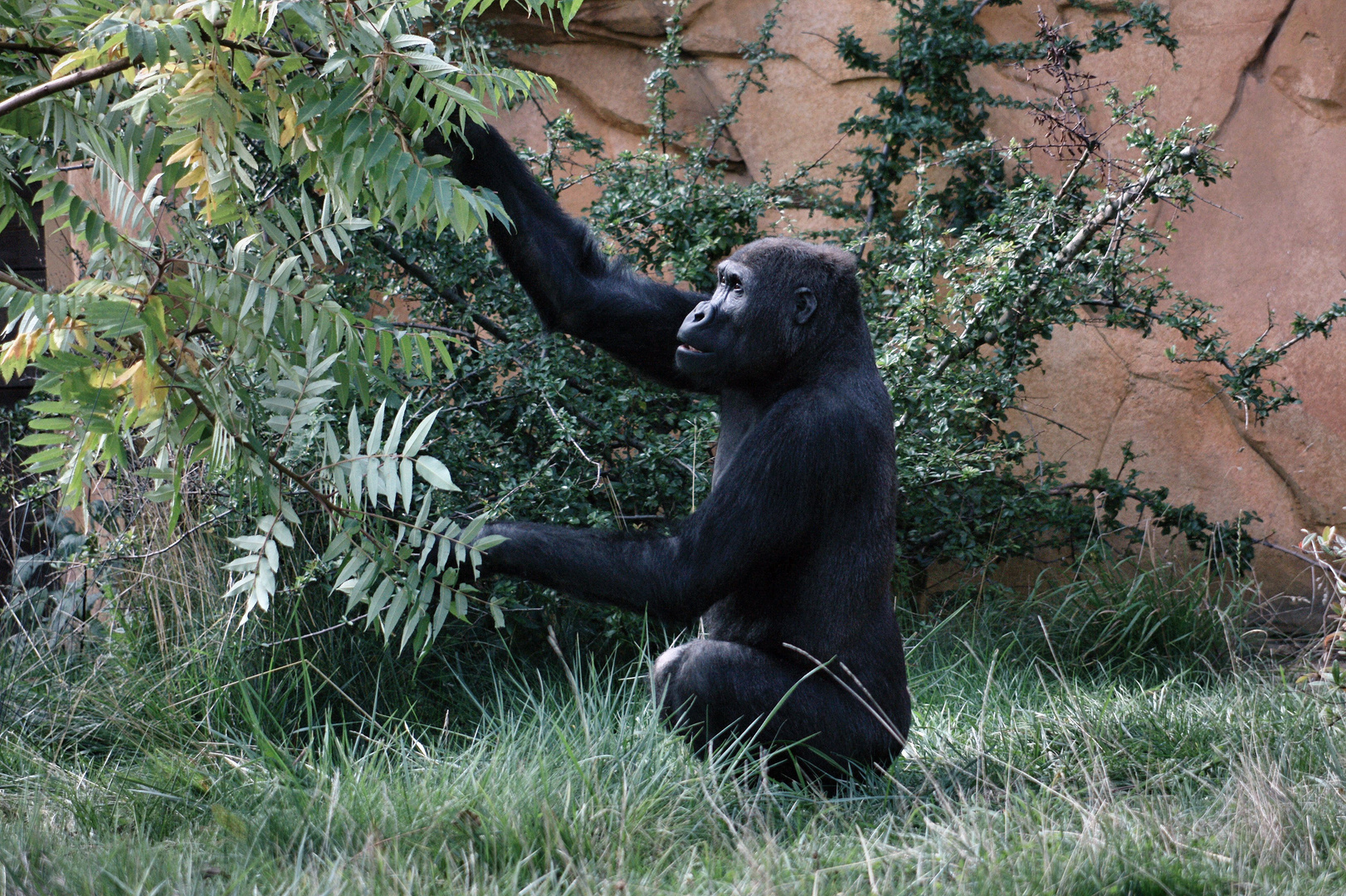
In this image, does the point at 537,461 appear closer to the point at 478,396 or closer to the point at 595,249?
the point at 478,396

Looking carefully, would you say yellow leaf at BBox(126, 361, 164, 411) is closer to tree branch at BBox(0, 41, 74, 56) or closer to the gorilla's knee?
tree branch at BBox(0, 41, 74, 56)

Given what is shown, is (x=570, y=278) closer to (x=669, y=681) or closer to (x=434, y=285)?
(x=669, y=681)

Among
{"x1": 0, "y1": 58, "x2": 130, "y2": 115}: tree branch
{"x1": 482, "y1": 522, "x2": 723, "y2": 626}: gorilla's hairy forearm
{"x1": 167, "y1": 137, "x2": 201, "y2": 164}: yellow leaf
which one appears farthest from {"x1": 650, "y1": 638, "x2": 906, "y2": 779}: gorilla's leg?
{"x1": 0, "y1": 58, "x2": 130, "y2": 115}: tree branch

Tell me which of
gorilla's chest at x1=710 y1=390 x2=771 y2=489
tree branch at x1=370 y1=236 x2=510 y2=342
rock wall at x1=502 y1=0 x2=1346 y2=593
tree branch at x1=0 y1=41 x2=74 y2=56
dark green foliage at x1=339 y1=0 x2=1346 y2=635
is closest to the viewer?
tree branch at x1=0 y1=41 x2=74 y2=56

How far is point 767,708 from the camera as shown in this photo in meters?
3.29

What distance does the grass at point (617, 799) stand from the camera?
2506mm

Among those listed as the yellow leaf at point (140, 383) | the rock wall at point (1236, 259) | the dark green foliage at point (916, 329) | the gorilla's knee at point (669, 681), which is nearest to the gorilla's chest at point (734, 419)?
the gorilla's knee at point (669, 681)

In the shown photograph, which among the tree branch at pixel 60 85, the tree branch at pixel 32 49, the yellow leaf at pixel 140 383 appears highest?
the tree branch at pixel 32 49

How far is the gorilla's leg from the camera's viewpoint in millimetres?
3277

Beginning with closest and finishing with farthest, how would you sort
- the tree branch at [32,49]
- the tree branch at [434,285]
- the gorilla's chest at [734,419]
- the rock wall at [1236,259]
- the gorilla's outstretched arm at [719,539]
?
1. the tree branch at [32,49]
2. the gorilla's outstretched arm at [719,539]
3. the gorilla's chest at [734,419]
4. the tree branch at [434,285]
5. the rock wall at [1236,259]

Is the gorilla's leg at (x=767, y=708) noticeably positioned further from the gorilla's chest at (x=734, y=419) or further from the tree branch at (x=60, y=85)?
the tree branch at (x=60, y=85)

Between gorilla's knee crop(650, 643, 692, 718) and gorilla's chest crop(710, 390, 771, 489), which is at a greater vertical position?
gorilla's chest crop(710, 390, 771, 489)

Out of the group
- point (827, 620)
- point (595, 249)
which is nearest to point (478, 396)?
point (595, 249)

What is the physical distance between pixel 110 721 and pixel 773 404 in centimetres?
239
